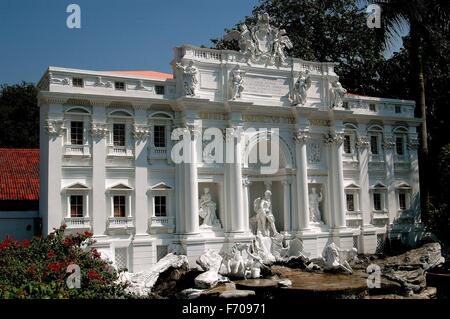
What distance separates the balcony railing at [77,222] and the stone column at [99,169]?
11.0 inches

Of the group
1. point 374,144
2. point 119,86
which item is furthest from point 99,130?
point 374,144

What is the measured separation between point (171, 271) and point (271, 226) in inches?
237

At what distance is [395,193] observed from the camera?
28.9 metres

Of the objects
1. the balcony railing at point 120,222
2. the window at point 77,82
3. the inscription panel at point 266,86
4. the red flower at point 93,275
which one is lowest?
the red flower at point 93,275

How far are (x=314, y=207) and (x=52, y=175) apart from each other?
519 inches

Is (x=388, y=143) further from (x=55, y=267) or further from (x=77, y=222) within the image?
(x=55, y=267)

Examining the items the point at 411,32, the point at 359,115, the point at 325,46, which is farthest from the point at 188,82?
the point at 325,46

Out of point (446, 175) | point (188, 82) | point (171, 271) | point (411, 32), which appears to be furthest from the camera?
point (411, 32)

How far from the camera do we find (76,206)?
21047 mm

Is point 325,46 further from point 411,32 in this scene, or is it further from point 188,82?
point 188,82

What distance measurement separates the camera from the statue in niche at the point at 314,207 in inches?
1037

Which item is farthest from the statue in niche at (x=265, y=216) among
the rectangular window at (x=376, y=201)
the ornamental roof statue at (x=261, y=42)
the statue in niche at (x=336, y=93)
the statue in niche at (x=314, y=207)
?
the rectangular window at (x=376, y=201)

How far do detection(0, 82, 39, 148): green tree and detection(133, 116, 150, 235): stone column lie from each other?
2915cm

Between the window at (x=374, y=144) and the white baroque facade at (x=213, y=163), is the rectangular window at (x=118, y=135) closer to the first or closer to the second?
the white baroque facade at (x=213, y=163)
